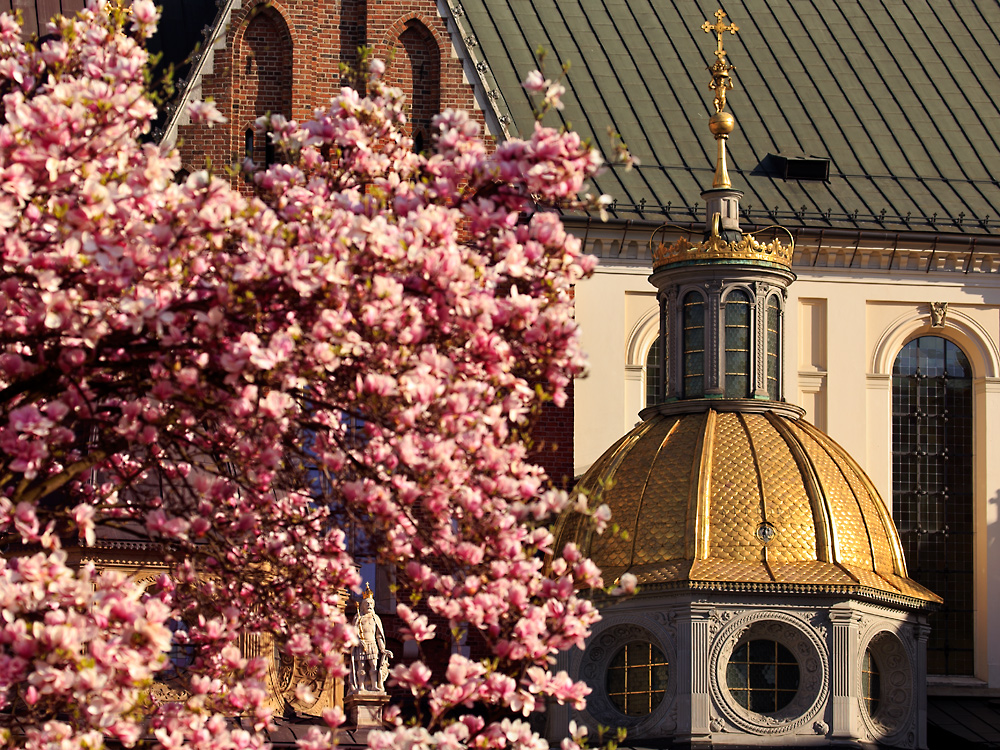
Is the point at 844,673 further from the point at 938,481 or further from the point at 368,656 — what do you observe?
the point at 938,481

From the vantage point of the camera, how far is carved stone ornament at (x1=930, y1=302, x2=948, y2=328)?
130 ft

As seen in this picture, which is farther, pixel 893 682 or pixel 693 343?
pixel 693 343

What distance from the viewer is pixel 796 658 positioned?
31109 millimetres

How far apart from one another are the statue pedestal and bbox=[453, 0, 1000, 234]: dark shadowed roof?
37.1 ft

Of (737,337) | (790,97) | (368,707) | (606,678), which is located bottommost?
(368,707)

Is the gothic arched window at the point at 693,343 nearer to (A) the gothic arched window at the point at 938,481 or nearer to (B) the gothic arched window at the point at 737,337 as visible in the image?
(B) the gothic arched window at the point at 737,337

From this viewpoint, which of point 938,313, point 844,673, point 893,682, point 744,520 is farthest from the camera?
point 938,313

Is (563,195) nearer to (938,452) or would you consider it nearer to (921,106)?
(938,452)

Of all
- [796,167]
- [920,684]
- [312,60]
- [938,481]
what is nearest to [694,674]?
[920,684]

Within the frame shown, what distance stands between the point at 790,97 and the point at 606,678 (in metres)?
14.5

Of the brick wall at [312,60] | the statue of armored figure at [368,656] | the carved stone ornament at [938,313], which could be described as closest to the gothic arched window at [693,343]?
the brick wall at [312,60]

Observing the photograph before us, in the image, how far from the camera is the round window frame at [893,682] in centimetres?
3162

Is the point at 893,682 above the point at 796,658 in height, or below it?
below

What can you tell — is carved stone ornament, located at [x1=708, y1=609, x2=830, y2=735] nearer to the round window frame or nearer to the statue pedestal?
the round window frame
